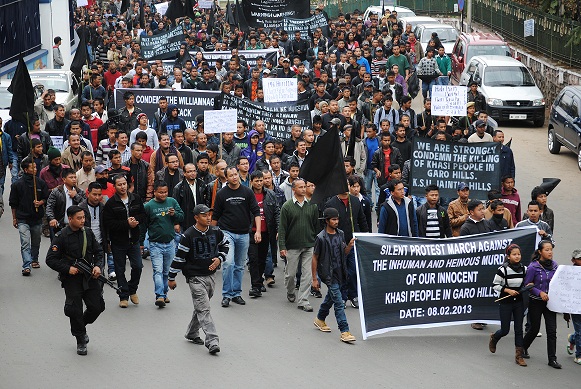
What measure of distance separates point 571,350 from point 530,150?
1336 cm

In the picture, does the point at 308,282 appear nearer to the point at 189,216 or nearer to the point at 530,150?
the point at 189,216


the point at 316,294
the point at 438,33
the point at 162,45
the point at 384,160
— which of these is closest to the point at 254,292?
the point at 316,294

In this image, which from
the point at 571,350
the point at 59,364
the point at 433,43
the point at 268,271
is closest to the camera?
the point at 59,364

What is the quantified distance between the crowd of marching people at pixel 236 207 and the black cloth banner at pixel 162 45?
540 cm

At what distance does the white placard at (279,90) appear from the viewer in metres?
19.7

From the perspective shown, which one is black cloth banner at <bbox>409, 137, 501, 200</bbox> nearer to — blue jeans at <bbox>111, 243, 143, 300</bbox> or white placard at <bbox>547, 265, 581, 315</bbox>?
white placard at <bbox>547, 265, 581, 315</bbox>

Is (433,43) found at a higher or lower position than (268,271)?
higher

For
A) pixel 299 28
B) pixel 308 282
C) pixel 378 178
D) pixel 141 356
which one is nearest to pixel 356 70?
pixel 299 28

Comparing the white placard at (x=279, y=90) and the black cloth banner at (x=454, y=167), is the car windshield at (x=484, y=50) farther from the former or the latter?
the black cloth banner at (x=454, y=167)

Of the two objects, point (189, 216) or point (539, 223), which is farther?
point (189, 216)

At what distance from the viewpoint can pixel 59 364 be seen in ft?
36.5

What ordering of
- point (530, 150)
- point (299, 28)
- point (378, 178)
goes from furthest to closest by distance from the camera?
1. point (299, 28)
2. point (530, 150)
3. point (378, 178)

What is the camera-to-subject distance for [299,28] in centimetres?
3156

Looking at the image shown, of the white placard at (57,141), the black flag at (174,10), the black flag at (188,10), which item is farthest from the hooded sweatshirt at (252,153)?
the black flag at (188,10)
